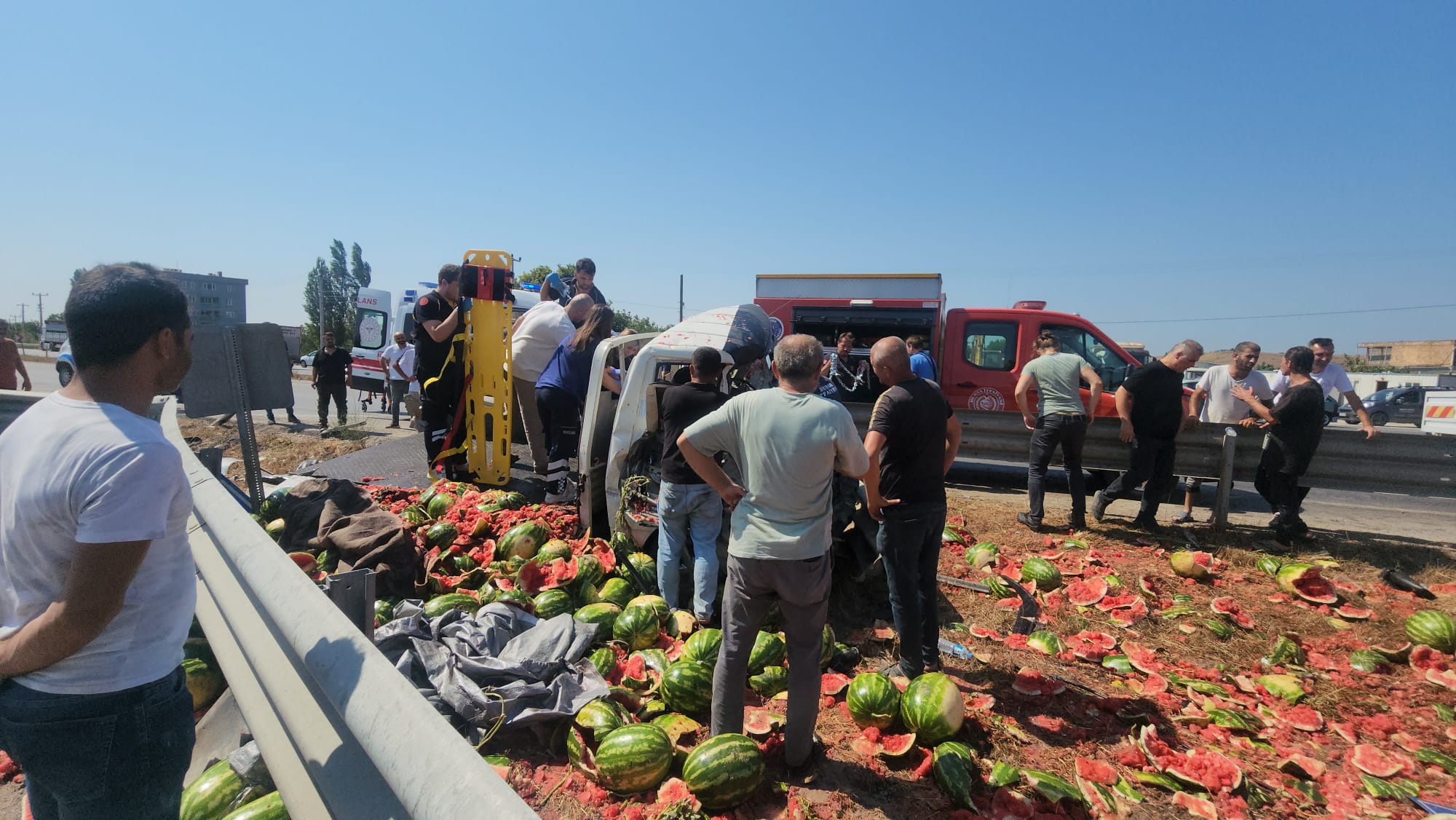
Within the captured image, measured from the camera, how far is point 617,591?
5.07m

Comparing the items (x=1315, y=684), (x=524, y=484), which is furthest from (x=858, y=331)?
(x=1315, y=684)

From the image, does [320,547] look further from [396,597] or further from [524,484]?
[524,484]

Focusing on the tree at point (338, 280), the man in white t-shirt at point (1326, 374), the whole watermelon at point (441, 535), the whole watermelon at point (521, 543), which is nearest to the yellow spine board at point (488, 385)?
the whole watermelon at point (441, 535)

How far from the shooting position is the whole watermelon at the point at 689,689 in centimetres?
374

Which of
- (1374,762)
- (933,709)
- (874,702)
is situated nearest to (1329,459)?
(1374,762)

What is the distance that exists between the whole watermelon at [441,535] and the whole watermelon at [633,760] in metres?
3.28

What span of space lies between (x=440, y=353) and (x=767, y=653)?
518cm

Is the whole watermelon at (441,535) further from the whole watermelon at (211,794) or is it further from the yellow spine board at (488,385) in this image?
the whole watermelon at (211,794)

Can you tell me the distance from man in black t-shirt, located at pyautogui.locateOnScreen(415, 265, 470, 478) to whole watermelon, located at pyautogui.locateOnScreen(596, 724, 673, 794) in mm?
5285

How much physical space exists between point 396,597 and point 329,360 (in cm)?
1072

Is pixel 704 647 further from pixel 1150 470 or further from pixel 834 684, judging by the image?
pixel 1150 470

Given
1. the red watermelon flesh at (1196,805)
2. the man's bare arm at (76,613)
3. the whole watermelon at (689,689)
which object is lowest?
the red watermelon flesh at (1196,805)

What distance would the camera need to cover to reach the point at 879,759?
3.46m

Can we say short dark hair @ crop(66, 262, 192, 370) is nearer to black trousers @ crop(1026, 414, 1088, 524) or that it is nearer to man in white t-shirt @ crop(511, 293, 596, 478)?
man in white t-shirt @ crop(511, 293, 596, 478)
